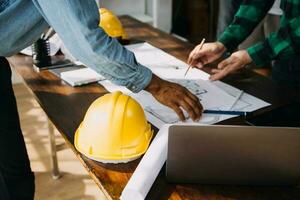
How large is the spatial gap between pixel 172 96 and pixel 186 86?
0.34m

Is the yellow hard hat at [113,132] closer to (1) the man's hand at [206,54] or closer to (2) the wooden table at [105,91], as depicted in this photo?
(2) the wooden table at [105,91]

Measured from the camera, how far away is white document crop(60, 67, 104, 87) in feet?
4.34

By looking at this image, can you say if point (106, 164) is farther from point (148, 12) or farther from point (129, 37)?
point (148, 12)

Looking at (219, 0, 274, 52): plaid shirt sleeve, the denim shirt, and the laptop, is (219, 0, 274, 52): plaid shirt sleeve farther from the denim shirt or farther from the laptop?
the laptop

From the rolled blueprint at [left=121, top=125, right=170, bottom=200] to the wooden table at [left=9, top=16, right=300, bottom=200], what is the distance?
31mm

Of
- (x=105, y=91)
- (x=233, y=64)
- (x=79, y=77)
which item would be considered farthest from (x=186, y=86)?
(x=79, y=77)

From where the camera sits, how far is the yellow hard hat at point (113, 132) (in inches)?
33.6

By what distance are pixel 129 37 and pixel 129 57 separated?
1.02 meters

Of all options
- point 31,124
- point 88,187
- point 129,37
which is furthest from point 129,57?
point 31,124

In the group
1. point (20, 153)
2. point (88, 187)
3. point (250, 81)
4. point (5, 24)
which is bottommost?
point (88, 187)

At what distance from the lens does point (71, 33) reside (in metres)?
0.84

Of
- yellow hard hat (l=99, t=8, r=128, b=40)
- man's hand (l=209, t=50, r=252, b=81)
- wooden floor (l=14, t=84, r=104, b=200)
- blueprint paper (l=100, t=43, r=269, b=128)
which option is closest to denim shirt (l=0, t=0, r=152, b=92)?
blueprint paper (l=100, t=43, r=269, b=128)

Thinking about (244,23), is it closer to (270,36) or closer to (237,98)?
(270,36)

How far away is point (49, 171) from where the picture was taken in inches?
82.1
